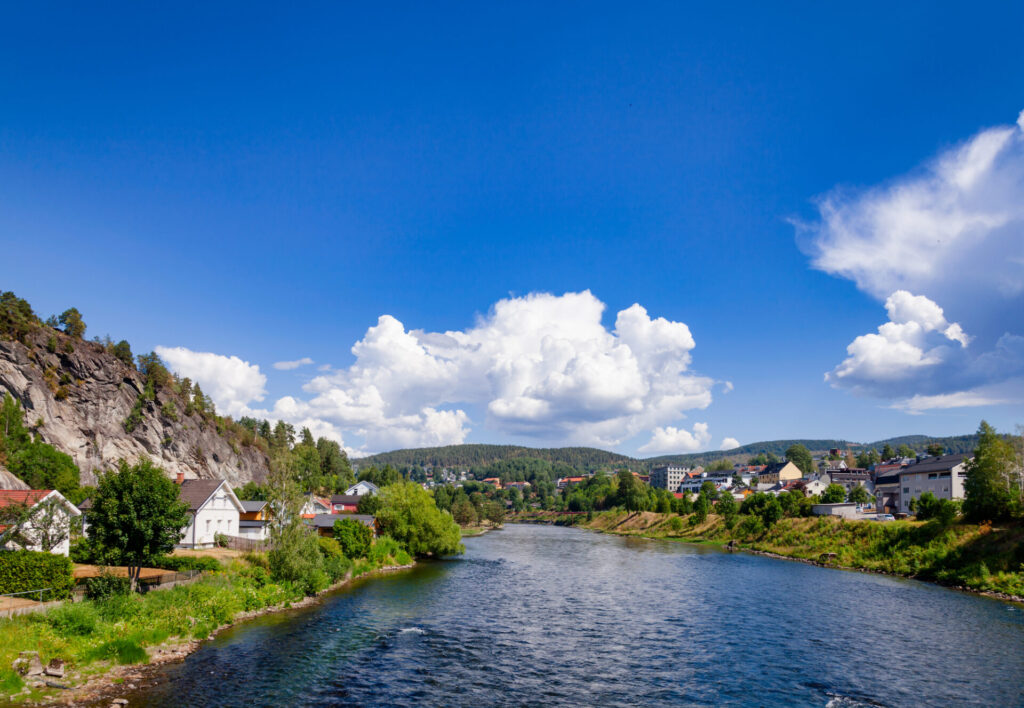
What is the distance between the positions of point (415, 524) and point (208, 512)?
24.5 meters

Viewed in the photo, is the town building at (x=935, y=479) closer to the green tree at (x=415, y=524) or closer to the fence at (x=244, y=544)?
the green tree at (x=415, y=524)

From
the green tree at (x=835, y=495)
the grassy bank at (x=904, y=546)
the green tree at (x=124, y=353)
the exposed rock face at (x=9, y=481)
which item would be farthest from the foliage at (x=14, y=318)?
the green tree at (x=835, y=495)

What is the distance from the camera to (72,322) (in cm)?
9781

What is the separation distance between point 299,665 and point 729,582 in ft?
150

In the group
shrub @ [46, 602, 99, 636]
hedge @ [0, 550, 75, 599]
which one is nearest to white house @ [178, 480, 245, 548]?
hedge @ [0, 550, 75, 599]

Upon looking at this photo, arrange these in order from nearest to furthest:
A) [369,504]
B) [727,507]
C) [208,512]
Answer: [208,512], [369,504], [727,507]

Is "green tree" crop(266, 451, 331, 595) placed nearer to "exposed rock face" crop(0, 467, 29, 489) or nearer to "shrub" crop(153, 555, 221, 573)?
"shrub" crop(153, 555, 221, 573)

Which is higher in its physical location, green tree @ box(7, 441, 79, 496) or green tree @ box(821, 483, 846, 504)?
green tree @ box(7, 441, 79, 496)

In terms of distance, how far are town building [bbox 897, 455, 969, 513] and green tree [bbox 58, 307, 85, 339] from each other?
14008 cm

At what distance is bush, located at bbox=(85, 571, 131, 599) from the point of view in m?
31.4

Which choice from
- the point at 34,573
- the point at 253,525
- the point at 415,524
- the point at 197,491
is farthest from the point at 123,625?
the point at 415,524

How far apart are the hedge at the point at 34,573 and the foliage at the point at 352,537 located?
30454 millimetres

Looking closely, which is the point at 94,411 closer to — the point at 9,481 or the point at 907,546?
the point at 9,481

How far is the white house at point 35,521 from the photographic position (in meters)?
35.4
